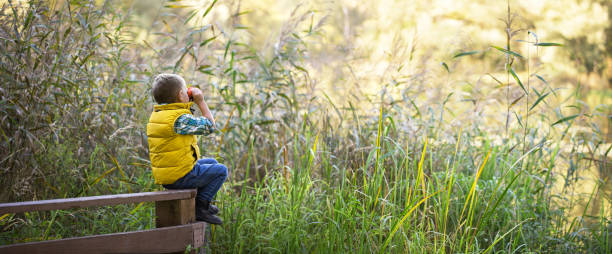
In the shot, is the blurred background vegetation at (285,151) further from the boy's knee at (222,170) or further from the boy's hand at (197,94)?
the boy's hand at (197,94)

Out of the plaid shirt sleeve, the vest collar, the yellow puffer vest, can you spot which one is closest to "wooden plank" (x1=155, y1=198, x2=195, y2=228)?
the yellow puffer vest

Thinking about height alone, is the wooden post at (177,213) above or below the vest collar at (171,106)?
below

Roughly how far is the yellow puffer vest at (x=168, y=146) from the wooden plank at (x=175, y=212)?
12 centimetres

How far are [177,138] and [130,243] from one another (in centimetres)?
57

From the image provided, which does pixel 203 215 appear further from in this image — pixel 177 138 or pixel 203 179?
pixel 177 138

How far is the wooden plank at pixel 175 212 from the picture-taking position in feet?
8.54

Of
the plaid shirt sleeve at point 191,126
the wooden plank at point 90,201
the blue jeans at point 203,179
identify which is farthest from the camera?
the blue jeans at point 203,179

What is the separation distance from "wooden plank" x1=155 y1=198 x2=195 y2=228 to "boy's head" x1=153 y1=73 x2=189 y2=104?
540 millimetres

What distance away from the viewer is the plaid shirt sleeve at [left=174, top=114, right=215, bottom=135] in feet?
8.29

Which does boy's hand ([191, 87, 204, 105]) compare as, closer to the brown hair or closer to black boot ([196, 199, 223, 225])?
the brown hair

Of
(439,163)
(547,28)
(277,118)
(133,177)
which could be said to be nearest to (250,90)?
(277,118)

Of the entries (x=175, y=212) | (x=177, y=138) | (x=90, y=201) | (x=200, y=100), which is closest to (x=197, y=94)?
(x=200, y=100)

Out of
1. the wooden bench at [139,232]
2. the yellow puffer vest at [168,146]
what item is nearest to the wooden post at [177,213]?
the wooden bench at [139,232]

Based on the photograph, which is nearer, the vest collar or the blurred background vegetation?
the vest collar
